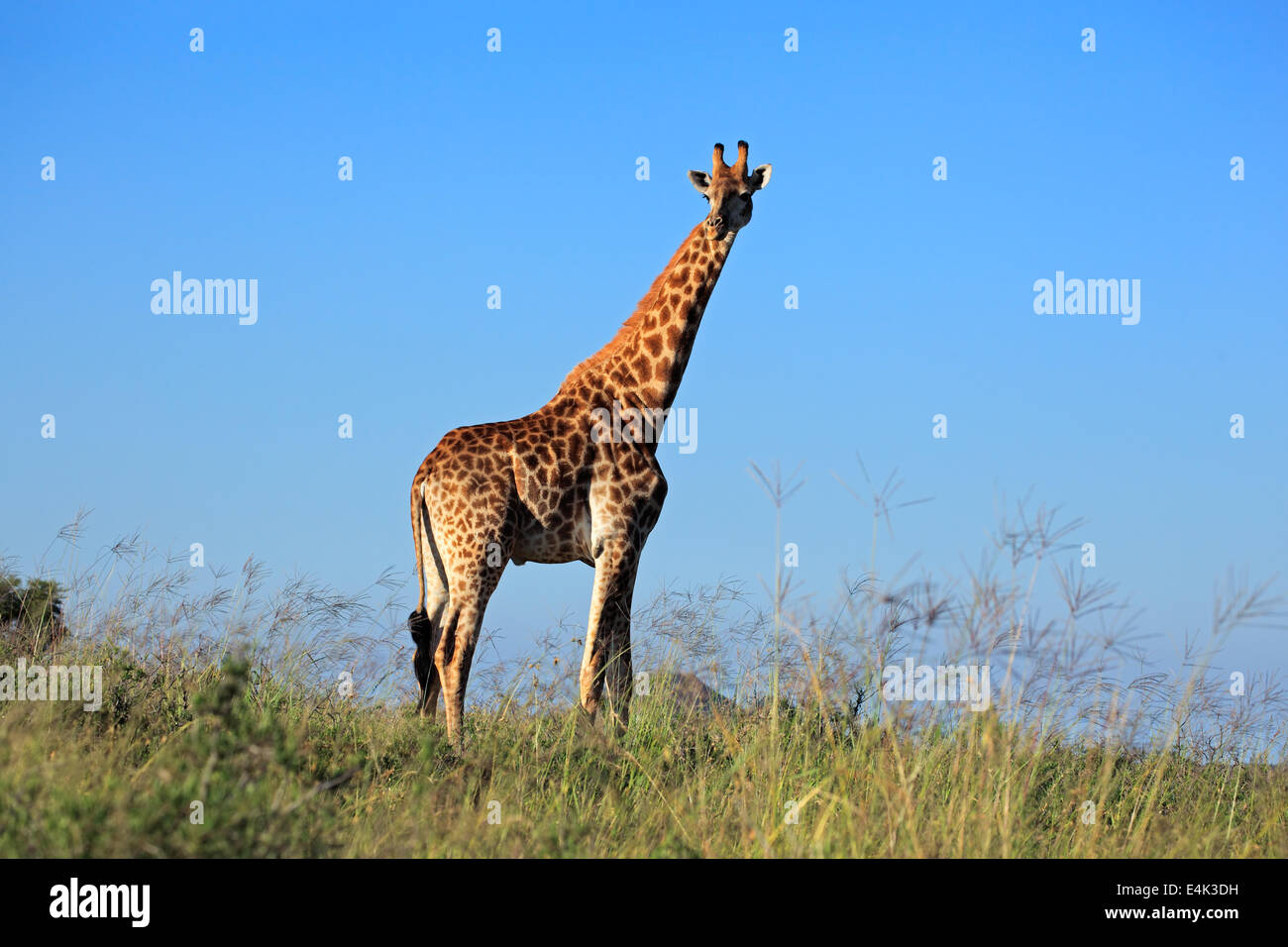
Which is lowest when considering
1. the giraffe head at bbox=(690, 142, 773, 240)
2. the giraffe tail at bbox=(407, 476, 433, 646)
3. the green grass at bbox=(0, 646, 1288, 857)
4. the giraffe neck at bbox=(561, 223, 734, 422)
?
the green grass at bbox=(0, 646, 1288, 857)

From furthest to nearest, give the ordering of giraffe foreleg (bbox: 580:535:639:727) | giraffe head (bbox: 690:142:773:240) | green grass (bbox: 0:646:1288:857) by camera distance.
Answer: giraffe head (bbox: 690:142:773:240)
giraffe foreleg (bbox: 580:535:639:727)
green grass (bbox: 0:646:1288:857)

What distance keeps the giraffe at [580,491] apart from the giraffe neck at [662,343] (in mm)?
13

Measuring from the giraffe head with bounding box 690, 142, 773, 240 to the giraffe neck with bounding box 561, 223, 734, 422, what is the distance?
0.16m

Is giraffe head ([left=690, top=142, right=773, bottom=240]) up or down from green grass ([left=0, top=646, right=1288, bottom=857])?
up

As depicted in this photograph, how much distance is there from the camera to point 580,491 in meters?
9.88

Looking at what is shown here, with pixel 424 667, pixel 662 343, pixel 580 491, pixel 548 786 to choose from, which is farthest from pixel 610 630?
pixel 662 343

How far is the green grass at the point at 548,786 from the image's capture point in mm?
4961

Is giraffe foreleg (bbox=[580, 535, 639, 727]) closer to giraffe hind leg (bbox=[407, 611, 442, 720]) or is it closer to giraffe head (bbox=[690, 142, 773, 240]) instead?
giraffe hind leg (bbox=[407, 611, 442, 720])

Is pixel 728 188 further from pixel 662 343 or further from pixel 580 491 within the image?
pixel 580 491

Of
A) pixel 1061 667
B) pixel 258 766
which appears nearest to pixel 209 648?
pixel 258 766

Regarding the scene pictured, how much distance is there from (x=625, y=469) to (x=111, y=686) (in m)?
4.53

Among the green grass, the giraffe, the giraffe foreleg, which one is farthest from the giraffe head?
the green grass

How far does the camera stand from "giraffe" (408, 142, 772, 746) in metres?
9.43
